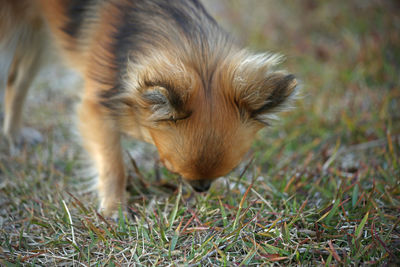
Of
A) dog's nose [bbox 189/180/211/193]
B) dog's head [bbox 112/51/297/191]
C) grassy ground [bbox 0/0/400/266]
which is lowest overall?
grassy ground [bbox 0/0/400/266]

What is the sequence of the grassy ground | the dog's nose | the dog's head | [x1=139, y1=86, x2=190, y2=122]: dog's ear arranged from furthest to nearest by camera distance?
the dog's nose
the grassy ground
the dog's head
[x1=139, y1=86, x2=190, y2=122]: dog's ear

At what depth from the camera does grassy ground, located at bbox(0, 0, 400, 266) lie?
247 cm

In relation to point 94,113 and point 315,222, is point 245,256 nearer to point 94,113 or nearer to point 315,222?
point 315,222

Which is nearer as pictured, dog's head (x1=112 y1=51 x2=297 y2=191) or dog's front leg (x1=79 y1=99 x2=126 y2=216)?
dog's head (x1=112 y1=51 x2=297 y2=191)

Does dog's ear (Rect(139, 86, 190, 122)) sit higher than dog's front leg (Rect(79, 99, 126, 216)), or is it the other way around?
dog's ear (Rect(139, 86, 190, 122))

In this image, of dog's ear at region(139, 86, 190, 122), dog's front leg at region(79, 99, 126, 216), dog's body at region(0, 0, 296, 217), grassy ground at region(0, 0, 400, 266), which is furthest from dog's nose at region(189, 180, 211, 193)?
dog's front leg at region(79, 99, 126, 216)

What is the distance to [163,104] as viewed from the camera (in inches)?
90.1

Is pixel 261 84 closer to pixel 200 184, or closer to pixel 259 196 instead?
pixel 200 184

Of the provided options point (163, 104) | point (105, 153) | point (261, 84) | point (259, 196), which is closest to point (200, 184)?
point (259, 196)

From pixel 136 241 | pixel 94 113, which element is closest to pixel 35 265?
pixel 136 241

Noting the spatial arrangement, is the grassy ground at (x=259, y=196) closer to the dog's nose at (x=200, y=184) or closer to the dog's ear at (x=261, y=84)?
the dog's nose at (x=200, y=184)

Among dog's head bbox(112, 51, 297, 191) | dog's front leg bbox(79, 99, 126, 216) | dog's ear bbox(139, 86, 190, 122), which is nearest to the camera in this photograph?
dog's ear bbox(139, 86, 190, 122)

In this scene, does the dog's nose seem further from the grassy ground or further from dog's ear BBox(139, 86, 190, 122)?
dog's ear BBox(139, 86, 190, 122)

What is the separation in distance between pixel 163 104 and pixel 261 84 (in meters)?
0.71
